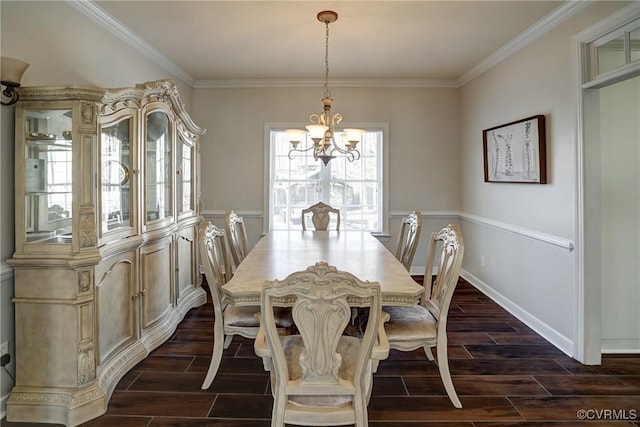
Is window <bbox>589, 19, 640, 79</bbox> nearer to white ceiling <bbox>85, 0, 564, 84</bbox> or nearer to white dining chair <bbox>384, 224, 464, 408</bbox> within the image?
white ceiling <bbox>85, 0, 564, 84</bbox>

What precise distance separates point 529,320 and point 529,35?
2.52m

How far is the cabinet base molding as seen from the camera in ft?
6.95

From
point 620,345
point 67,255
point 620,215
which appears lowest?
point 620,345

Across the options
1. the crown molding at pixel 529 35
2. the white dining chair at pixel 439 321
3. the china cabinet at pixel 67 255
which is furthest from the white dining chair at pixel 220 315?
the crown molding at pixel 529 35

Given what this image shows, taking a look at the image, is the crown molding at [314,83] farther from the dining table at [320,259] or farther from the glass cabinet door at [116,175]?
the glass cabinet door at [116,175]

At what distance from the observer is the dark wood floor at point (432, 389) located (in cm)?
217

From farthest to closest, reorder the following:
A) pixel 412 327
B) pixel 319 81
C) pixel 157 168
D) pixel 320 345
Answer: pixel 319 81 → pixel 157 168 → pixel 412 327 → pixel 320 345

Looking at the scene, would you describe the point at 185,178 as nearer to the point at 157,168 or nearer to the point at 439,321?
the point at 157,168

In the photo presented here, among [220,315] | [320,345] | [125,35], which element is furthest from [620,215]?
[125,35]

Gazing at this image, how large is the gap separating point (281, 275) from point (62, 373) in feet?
4.27

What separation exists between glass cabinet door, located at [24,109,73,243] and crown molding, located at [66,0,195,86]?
3.65ft

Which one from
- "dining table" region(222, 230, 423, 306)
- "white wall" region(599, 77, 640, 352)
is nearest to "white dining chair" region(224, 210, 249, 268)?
"dining table" region(222, 230, 423, 306)

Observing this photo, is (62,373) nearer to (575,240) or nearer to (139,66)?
(139,66)

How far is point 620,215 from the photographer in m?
2.92
